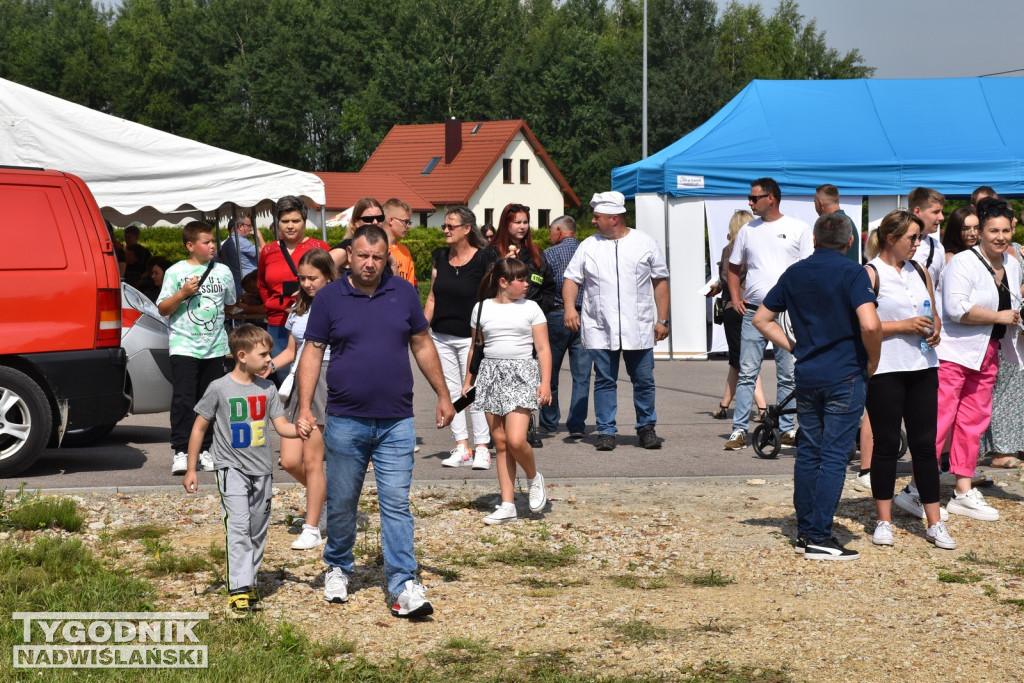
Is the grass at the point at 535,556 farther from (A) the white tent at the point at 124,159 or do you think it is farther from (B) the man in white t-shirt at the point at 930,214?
(A) the white tent at the point at 124,159

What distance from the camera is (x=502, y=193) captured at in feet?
220

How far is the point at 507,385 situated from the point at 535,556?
46.4 inches

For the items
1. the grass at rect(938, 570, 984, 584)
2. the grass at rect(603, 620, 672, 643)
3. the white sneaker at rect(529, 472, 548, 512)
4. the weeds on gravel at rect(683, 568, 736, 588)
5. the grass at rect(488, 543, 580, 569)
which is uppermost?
the white sneaker at rect(529, 472, 548, 512)

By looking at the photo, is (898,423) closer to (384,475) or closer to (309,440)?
(384,475)

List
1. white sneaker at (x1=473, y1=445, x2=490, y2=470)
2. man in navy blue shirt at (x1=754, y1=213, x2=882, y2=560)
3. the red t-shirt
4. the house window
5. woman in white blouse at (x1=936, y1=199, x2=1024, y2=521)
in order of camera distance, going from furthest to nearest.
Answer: the house window
white sneaker at (x1=473, y1=445, x2=490, y2=470)
the red t-shirt
woman in white blouse at (x1=936, y1=199, x2=1024, y2=521)
man in navy blue shirt at (x1=754, y1=213, x2=882, y2=560)

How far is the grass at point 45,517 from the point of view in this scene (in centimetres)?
689

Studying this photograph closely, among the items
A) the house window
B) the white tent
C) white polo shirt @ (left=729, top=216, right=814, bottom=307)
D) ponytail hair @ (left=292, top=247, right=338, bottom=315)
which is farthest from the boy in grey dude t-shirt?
the house window

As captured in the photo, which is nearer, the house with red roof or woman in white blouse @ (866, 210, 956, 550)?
woman in white blouse @ (866, 210, 956, 550)

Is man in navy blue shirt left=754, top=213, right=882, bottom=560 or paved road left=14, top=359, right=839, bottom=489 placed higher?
man in navy blue shirt left=754, top=213, right=882, bottom=560

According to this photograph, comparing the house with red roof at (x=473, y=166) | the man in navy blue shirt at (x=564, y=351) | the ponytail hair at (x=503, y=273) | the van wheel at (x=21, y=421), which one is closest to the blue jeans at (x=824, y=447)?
the ponytail hair at (x=503, y=273)

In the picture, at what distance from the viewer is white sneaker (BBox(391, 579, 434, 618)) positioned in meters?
5.34

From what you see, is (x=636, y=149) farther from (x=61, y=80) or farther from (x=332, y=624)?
(x=332, y=624)

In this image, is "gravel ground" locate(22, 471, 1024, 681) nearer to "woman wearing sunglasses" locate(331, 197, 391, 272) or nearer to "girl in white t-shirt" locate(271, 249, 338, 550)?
"girl in white t-shirt" locate(271, 249, 338, 550)

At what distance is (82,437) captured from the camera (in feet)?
34.2
